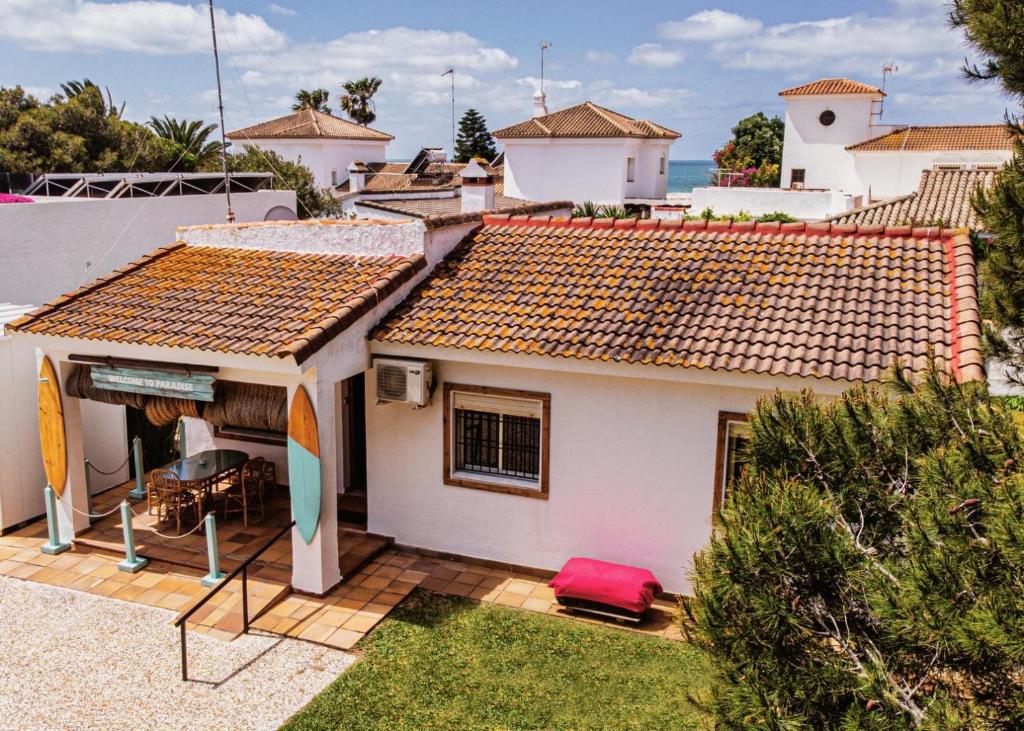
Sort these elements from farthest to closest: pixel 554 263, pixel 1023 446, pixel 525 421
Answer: pixel 554 263
pixel 525 421
pixel 1023 446

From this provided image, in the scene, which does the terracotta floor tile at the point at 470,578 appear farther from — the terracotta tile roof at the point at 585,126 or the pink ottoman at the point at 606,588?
the terracotta tile roof at the point at 585,126

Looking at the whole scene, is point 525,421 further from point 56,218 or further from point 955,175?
point 955,175

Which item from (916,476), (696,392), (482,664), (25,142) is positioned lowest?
(482,664)

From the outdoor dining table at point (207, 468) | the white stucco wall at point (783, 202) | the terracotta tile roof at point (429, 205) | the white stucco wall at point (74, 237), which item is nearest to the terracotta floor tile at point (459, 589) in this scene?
the outdoor dining table at point (207, 468)

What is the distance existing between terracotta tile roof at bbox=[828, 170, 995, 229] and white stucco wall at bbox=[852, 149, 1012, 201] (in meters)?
13.8

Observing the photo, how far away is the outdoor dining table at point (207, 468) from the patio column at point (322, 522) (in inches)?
101

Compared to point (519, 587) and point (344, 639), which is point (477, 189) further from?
point (344, 639)

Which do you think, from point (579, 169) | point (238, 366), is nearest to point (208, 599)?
point (238, 366)

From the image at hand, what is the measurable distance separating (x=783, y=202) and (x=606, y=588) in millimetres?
33898

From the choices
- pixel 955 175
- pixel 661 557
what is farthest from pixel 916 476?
pixel 955 175

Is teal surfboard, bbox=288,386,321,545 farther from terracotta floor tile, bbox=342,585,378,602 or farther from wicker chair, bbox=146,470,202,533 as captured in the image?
wicker chair, bbox=146,470,202,533

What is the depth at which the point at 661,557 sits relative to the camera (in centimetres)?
1093

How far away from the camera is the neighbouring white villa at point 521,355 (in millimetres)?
10250

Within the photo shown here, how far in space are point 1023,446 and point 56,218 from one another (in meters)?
21.7
